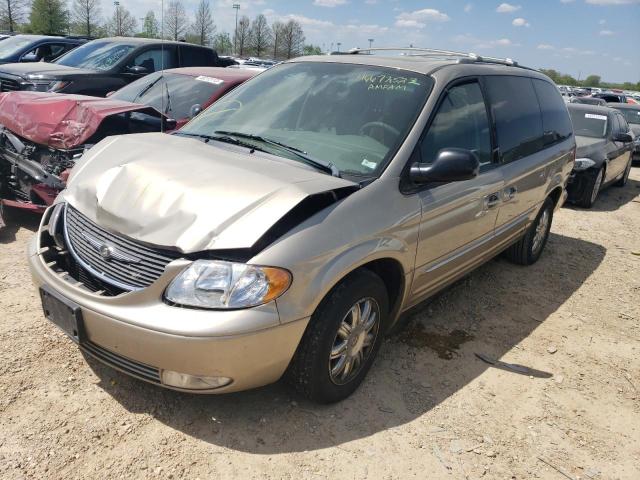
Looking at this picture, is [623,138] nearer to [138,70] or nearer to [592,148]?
[592,148]

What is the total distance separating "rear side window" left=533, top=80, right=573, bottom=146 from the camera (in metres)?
4.94

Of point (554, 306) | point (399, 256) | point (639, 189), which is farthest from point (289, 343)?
point (639, 189)

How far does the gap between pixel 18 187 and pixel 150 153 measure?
2.74 m

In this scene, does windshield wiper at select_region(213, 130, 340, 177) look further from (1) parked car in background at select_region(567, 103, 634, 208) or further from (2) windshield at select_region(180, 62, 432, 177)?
(1) parked car in background at select_region(567, 103, 634, 208)

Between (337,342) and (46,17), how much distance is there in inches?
1990

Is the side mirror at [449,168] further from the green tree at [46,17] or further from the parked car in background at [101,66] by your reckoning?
the green tree at [46,17]

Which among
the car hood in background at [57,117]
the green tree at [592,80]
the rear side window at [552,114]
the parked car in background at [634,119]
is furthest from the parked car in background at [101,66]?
the green tree at [592,80]

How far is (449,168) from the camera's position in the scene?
9.49ft

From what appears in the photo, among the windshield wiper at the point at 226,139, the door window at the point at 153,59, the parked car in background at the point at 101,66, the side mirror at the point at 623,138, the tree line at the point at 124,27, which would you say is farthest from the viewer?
the tree line at the point at 124,27

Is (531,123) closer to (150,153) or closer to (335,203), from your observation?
(335,203)

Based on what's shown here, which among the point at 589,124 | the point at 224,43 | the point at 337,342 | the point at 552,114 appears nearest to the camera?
the point at 337,342

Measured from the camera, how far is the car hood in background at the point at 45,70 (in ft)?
25.3

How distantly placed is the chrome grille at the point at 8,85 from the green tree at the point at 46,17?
137 ft

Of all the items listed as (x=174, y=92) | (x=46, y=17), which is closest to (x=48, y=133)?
(x=174, y=92)
